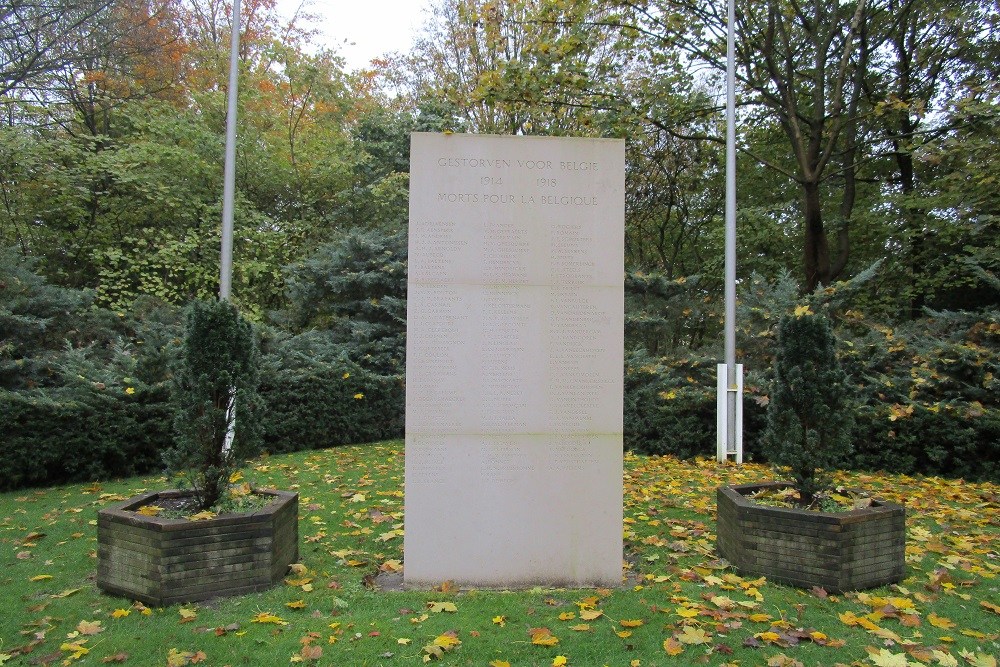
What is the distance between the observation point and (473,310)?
5168 millimetres

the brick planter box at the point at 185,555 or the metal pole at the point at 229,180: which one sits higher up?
the metal pole at the point at 229,180

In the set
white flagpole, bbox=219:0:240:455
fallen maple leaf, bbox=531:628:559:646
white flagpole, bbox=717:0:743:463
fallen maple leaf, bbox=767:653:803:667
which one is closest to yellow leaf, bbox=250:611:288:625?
fallen maple leaf, bbox=531:628:559:646

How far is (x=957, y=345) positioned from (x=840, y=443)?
222 inches

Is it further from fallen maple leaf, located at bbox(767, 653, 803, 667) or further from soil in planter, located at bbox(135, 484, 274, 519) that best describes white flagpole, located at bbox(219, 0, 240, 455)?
fallen maple leaf, located at bbox(767, 653, 803, 667)

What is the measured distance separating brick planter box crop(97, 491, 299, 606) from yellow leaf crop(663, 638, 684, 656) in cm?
265

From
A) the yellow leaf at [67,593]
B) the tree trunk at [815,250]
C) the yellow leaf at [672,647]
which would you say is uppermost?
the tree trunk at [815,250]

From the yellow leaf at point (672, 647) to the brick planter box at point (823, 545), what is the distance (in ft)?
4.72

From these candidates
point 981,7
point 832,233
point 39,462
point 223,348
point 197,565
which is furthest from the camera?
point 832,233

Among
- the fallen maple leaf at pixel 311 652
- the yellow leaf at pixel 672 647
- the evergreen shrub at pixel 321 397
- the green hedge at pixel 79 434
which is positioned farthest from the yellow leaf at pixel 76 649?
the evergreen shrub at pixel 321 397

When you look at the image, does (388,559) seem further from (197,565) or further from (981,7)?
(981,7)

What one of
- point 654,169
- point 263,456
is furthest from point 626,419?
point 654,169

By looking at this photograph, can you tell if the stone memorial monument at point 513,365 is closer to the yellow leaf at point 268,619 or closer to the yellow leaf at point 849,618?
the yellow leaf at point 268,619

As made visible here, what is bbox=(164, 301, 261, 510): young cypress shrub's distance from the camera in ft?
16.2

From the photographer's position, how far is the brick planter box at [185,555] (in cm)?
453
